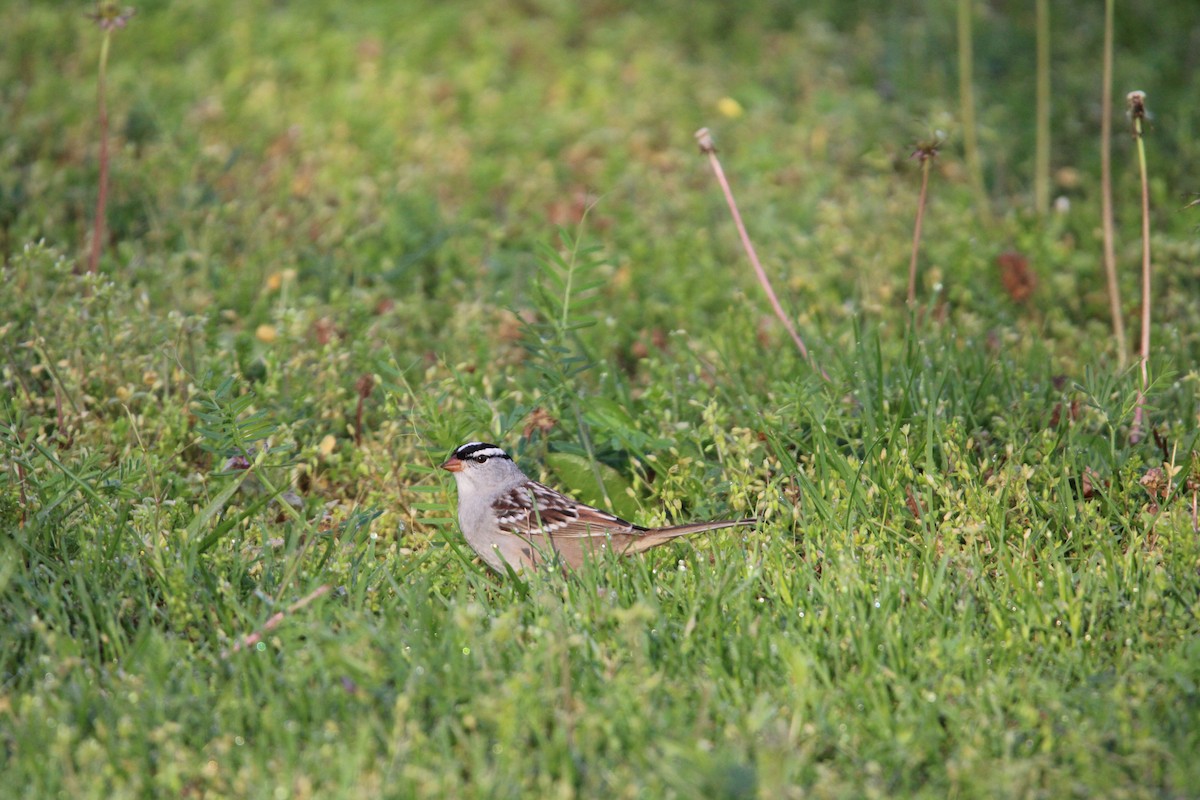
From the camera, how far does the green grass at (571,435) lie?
3555mm

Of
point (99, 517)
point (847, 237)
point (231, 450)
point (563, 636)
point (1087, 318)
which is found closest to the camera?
point (563, 636)

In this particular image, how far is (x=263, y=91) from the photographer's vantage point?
30.8 feet

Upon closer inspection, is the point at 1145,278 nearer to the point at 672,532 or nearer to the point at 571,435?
the point at 672,532

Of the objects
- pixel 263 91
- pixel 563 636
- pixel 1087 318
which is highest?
pixel 263 91

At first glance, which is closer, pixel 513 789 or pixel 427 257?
pixel 513 789

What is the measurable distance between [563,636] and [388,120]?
636cm

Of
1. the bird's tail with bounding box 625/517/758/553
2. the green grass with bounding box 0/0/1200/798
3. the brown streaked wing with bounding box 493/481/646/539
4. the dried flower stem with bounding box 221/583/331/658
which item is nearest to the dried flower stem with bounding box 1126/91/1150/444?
the green grass with bounding box 0/0/1200/798

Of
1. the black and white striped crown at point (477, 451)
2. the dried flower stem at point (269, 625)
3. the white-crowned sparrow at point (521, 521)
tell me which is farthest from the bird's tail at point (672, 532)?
the dried flower stem at point (269, 625)

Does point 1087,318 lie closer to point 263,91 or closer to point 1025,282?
point 1025,282

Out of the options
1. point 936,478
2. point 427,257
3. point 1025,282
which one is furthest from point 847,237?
point 936,478

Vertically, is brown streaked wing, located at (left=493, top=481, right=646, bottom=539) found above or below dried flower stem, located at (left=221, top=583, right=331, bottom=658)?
below

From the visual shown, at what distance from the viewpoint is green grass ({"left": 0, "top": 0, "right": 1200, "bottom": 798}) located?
355 cm

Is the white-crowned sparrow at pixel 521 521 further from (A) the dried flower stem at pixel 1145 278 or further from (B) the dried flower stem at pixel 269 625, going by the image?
(A) the dried flower stem at pixel 1145 278

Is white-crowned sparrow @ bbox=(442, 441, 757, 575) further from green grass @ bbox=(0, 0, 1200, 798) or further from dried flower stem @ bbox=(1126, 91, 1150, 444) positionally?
dried flower stem @ bbox=(1126, 91, 1150, 444)
